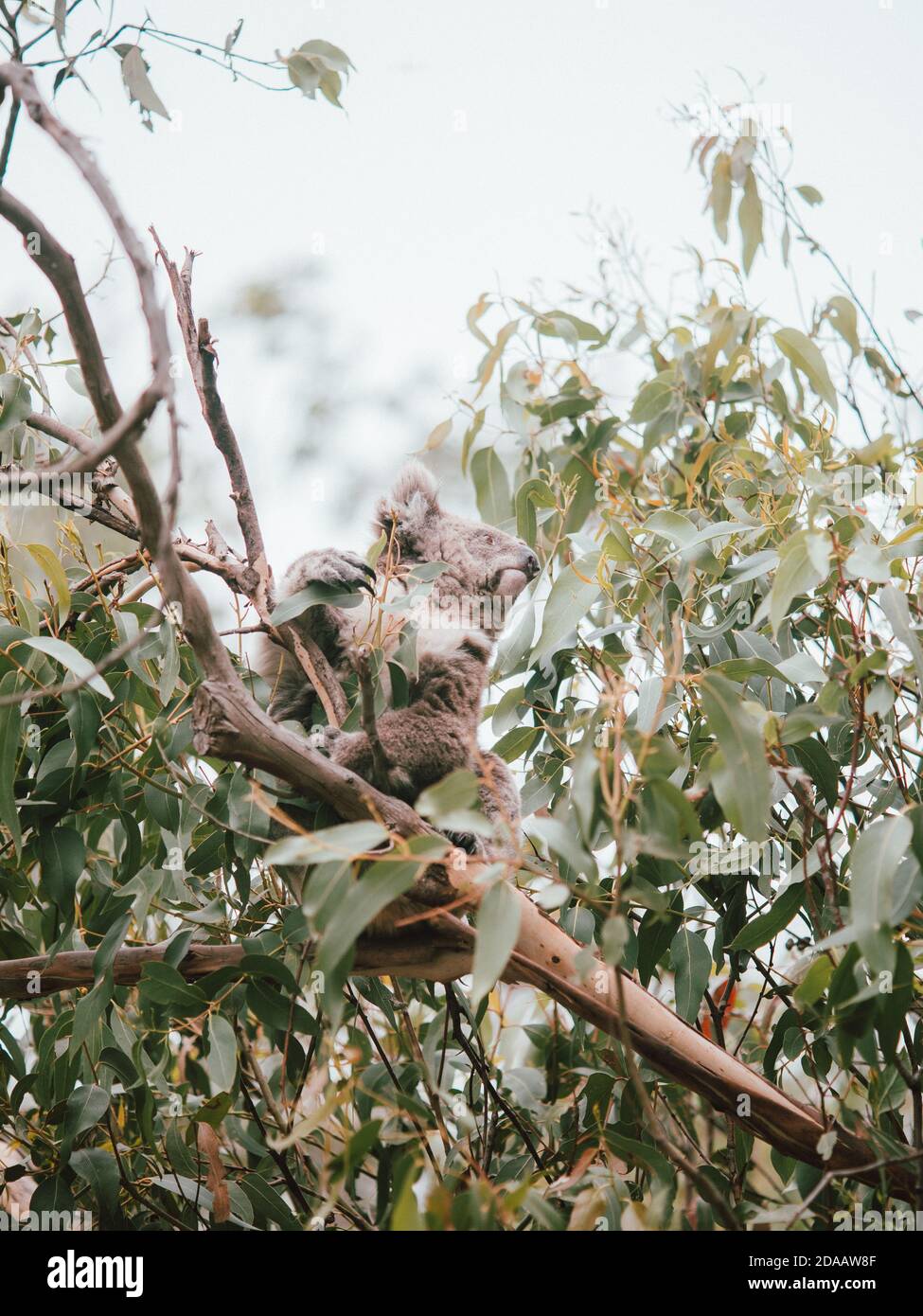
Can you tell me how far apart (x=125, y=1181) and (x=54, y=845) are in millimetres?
638

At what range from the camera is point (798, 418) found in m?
2.60

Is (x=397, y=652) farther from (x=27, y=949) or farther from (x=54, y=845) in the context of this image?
(x=27, y=949)

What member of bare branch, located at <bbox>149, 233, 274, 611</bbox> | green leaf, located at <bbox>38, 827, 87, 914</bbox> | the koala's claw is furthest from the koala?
green leaf, located at <bbox>38, 827, 87, 914</bbox>

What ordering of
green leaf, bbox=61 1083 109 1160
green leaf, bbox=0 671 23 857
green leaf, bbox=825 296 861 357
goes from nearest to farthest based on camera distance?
green leaf, bbox=0 671 23 857 < green leaf, bbox=61 1083 109 1160 < green leaf, bbox=825 296 861 357

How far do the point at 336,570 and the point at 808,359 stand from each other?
1.06 m

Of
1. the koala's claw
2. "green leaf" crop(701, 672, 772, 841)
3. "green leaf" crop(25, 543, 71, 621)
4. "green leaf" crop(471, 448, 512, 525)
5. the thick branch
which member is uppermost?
"green leaf" crop(471, 448, 512, 525)

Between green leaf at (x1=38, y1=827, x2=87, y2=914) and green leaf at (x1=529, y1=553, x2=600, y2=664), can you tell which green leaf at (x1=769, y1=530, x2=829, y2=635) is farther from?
green leaf at (x1=38, y1=827, x2=87, y2=914)

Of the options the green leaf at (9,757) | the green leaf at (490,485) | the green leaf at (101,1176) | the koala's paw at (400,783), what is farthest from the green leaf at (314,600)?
the green leaf at (101,1176)

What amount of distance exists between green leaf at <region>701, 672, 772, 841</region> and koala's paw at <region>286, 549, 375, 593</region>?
0.86 meters

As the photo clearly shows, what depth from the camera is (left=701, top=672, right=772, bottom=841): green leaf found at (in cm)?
122

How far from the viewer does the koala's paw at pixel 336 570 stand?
6.77 feet

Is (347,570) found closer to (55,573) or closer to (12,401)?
(55,573)

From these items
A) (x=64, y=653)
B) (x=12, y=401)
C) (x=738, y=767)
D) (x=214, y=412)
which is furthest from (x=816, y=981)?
(x=12, y=401)

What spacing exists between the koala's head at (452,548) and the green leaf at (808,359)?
3.04 ft
